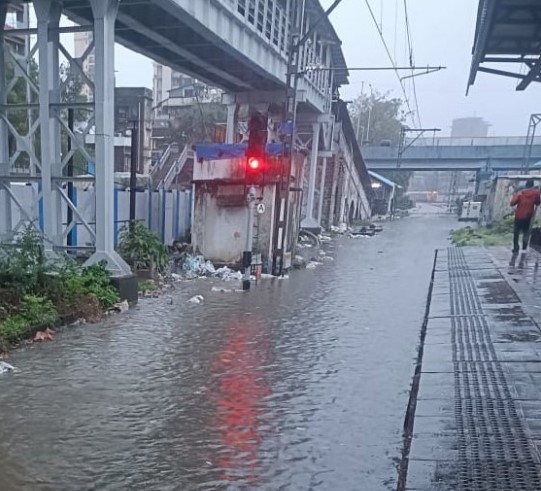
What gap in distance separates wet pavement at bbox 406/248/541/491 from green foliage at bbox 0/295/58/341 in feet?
17.2

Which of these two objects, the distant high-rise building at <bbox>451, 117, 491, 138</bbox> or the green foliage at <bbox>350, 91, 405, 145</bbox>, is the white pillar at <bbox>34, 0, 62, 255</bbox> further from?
the distant high-rise building at <bbox>451, 117, 491, 138</bbox>

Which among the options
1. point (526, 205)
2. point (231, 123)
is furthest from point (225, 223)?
point (231, 123)

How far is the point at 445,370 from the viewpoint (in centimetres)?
577

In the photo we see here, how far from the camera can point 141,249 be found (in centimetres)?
1253

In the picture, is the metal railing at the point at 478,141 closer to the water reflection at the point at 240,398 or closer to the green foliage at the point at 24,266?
the green foliage at the point at 24,266

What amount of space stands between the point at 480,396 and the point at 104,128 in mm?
7593

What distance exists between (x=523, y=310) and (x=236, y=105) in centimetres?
1932

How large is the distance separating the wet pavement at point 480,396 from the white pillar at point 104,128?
19.6ft

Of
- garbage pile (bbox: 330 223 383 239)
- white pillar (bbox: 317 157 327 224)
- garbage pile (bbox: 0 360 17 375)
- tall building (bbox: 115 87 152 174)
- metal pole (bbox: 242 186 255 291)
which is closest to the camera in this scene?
garbage pile (bbox: 0 360 17 375)

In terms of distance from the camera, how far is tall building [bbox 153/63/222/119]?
49.5m

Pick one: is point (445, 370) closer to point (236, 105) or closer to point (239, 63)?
point (239, 63)

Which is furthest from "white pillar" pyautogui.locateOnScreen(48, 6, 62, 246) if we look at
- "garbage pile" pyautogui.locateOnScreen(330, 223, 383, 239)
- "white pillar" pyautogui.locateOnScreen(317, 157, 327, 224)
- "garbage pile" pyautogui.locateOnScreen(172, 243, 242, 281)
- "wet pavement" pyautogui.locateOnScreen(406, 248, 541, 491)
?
"white pillar" pyautogui.locateOnScreen(317, 157, 327, 224)

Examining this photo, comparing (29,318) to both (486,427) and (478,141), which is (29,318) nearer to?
(486,427)

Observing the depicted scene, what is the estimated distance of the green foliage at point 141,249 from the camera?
41.0ft
